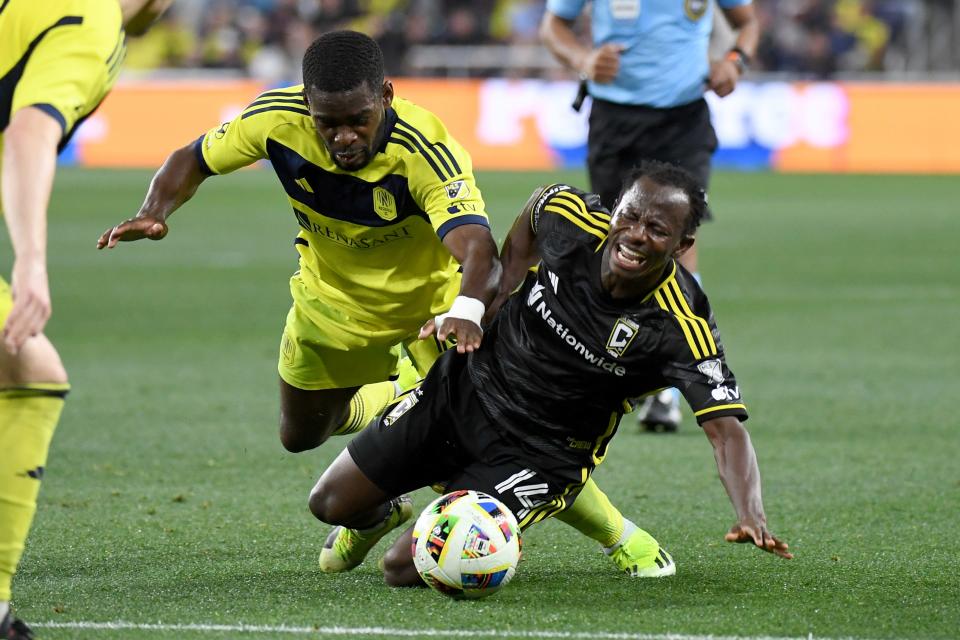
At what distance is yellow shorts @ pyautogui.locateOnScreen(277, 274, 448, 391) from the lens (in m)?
5.77

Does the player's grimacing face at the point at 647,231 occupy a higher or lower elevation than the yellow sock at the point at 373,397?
higher

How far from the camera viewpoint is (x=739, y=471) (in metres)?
4.41

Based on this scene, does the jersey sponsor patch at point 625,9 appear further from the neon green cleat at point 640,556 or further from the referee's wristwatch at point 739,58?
the neon green cleat at point 640,556

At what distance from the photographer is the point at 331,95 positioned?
191 inches

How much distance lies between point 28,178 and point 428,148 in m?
1.83

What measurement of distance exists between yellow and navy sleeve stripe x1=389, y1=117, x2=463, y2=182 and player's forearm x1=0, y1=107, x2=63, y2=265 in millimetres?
1696

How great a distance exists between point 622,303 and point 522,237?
22.5 inches

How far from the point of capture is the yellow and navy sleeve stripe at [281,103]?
524 centimetres

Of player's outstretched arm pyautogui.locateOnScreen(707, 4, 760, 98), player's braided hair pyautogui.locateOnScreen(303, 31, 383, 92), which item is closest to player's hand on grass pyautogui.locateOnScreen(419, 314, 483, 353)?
player's braided hair pyautogui.locateOnScreen(303, 31, 383, 92)

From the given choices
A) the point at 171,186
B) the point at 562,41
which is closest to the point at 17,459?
the point at 171,186

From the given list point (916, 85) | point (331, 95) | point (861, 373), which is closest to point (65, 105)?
point (331, 95)

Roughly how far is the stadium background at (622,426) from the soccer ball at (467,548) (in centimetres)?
10

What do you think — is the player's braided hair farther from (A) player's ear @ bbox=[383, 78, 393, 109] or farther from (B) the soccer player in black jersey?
(B) the soccer player in black jersey

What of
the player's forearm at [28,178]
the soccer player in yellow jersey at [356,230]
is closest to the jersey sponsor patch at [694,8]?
the soccer player in yellow jersey at [356,230]
